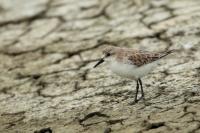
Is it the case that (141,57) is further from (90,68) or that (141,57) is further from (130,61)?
(90,68)

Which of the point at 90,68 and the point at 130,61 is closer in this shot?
the point at 130,61

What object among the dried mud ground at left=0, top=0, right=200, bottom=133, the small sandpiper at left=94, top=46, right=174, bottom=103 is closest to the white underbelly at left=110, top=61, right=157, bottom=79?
the small sandpiper at left=94, top=46, right=174, bottom=103

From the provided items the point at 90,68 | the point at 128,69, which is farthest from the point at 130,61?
the point at 90,68

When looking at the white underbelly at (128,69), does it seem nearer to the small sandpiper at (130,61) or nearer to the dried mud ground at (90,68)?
the small sandpiper at (130,61)

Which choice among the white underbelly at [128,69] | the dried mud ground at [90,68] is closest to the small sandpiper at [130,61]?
the white underbelly at [128,69]

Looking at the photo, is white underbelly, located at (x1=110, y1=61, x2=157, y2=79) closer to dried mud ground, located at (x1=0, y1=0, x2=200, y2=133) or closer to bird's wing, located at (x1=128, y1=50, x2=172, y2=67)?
bird's wing, located at (x1=128, y1=50, x2=172, y2=67)

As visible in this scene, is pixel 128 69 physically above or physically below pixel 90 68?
above
